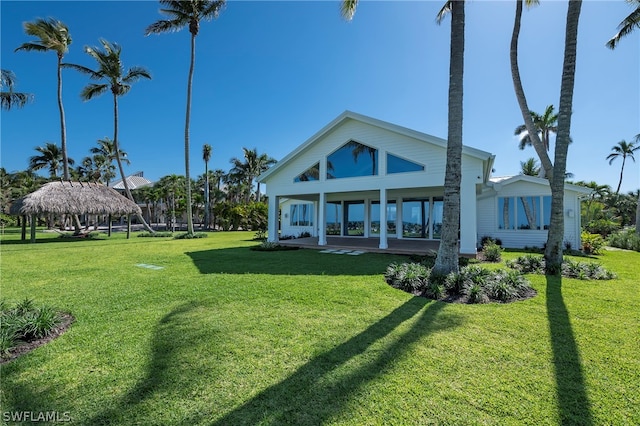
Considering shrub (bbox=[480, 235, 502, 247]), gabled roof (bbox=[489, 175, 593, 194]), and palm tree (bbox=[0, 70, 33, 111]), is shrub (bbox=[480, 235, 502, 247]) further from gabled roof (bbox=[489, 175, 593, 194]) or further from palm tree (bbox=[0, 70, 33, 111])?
palm tree (bbox=[0, 70, 33, 111])

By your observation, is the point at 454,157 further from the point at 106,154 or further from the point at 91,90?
the point at 106,154

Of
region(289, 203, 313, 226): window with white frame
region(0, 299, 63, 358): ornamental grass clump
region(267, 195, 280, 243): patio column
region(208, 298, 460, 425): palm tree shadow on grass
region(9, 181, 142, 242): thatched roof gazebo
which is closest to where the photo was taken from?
region(208, 298, 460, 425): palm tree shadow on grass

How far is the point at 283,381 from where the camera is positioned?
2.71 meters

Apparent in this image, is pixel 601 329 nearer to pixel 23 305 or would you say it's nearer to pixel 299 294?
pixel 299 294

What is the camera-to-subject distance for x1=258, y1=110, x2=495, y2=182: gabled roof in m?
10.2

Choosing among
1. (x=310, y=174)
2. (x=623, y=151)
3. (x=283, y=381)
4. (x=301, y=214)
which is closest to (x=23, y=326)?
(x=283, y=381)

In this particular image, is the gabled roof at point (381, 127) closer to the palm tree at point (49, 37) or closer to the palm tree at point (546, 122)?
the palm tree at point (49, 37)

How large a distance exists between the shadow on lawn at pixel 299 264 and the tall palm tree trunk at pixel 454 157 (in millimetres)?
2025

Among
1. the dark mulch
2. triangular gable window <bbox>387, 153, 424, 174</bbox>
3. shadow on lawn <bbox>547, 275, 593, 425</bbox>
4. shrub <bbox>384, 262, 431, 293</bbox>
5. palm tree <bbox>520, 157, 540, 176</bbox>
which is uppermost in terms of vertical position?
palm tree <bbox>520, 157, 540, 176</bbox>

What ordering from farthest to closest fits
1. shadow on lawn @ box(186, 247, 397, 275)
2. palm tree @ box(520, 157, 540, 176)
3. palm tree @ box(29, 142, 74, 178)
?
1. palm tree @ box(520, 157, 540, 176)
2. palm tree @ box(29, 142, 74, 178)
3. shadow on lawn @ box(186, 247, 397, 275)

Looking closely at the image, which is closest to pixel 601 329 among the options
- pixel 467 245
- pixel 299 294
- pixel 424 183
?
pixel 299 294

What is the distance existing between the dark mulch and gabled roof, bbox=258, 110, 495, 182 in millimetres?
11438

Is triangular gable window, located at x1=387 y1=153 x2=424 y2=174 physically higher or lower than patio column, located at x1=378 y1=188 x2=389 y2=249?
higher

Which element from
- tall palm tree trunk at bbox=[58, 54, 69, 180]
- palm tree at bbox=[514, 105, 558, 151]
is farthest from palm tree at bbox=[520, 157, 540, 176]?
tall palm tree trunk at bbox=[58, 54, 69, 180]
